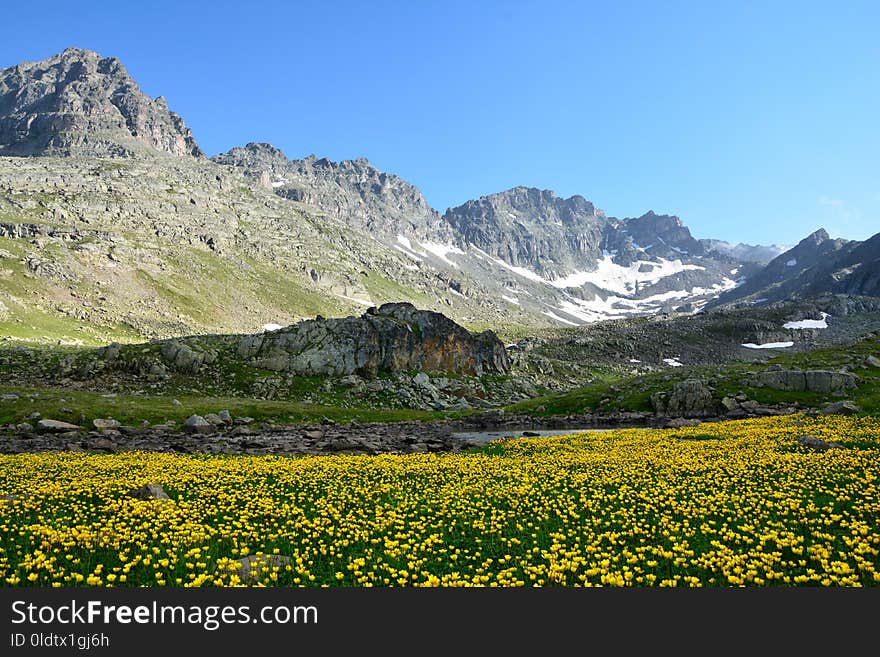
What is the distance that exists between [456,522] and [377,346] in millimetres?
67221

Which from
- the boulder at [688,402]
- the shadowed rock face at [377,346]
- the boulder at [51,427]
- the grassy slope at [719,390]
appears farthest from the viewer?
the shadowed rock face at [377,346]

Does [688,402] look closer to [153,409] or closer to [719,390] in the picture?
[719,390]

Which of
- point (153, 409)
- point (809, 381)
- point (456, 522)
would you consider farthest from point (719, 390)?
point (153, 409)

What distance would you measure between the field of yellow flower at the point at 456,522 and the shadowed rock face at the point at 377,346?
158ft

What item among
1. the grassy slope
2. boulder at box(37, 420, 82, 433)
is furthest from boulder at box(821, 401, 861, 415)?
boulder at box(37, 420, 82, 433)

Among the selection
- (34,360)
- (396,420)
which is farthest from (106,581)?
(34,360)

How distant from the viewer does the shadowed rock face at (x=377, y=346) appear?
74.5m

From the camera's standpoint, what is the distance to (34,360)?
210 feet

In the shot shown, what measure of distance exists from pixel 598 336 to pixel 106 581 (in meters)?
198

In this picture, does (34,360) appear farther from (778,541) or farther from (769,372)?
(769,372)

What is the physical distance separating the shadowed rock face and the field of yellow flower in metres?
48.1

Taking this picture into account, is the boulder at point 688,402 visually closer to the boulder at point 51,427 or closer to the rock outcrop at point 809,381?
the rock outcrop at point 809,381

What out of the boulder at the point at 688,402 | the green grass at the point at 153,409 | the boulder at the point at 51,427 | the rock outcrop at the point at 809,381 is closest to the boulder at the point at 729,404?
the boulder at the point at 688,402

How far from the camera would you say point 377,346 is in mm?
81312
